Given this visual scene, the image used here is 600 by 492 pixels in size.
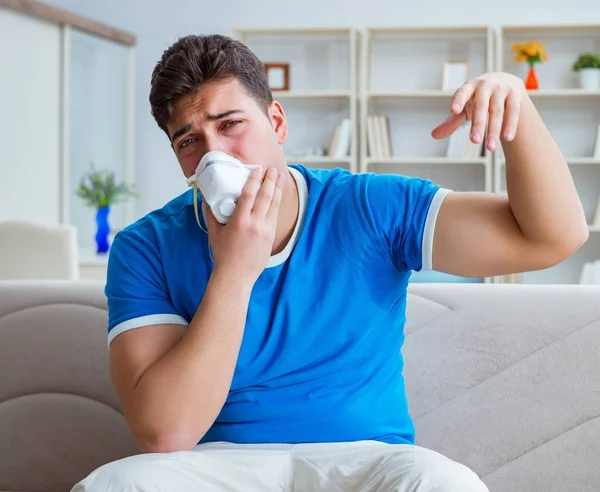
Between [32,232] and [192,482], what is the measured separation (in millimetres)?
2457

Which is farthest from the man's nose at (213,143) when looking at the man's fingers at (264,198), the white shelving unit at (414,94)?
the white shelving unit at (414,94)

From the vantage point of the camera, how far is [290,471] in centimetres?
130

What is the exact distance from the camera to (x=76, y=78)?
520cm

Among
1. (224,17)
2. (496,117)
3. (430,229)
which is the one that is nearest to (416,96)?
(224,17)

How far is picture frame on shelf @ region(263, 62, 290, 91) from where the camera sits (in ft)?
18.5

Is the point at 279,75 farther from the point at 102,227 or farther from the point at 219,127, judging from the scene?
the point at 219,127

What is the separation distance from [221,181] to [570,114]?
4.61 m

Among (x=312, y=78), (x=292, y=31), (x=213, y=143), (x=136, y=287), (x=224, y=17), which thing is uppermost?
(x=224, y=17)

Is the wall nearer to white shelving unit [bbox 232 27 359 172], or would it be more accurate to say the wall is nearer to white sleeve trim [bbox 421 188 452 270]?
white shelving unit [bbox 232 27 359 172]

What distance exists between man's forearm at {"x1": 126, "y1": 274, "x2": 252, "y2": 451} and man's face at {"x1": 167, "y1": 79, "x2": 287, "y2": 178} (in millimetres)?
240

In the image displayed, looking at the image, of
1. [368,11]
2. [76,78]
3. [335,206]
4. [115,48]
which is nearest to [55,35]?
[76,78]

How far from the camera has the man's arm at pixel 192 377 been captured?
1.27 meters

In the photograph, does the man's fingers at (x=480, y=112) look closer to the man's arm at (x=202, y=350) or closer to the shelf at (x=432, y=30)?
the man's arm at (x=202, y=350)

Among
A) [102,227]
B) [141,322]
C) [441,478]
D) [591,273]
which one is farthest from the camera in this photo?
[591,273]
